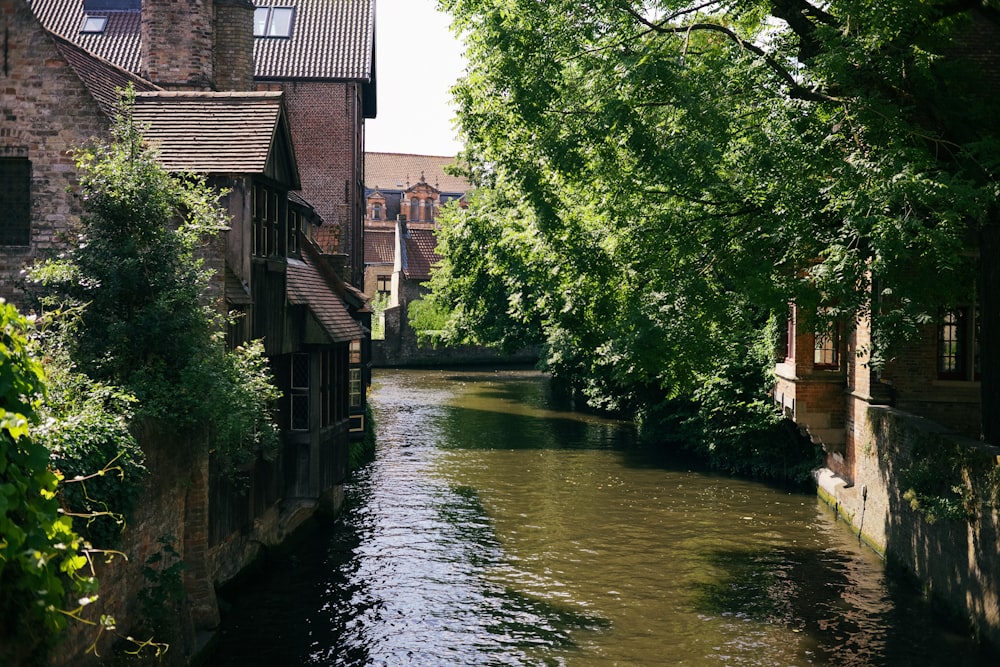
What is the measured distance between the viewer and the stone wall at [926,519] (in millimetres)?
11961

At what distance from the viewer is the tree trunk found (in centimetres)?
1276

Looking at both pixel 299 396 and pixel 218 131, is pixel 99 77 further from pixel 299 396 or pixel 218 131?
pixel 299 396

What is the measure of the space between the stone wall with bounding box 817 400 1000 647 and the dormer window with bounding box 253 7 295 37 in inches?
899

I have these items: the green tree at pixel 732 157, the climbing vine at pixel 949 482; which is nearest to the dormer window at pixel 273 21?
the green tree at pixel 732 157

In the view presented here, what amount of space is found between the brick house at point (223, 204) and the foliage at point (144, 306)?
56 cm

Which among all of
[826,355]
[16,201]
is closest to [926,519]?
[826,355]

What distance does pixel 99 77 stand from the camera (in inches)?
561

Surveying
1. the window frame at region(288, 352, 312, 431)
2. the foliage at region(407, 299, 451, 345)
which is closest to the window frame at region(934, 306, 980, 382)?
the window frame at region(288, 352, 312, 431)

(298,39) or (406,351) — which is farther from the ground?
(298,39)

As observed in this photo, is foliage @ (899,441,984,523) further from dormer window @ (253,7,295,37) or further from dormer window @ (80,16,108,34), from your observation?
dormer window @ (80,16,108,34)

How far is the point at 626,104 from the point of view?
44.9ft

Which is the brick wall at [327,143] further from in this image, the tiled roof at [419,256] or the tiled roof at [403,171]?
the tiled roof at [403,171]

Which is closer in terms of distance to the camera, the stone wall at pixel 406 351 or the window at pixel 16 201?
the window at pixel 16 201

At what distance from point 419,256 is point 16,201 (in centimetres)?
4824
